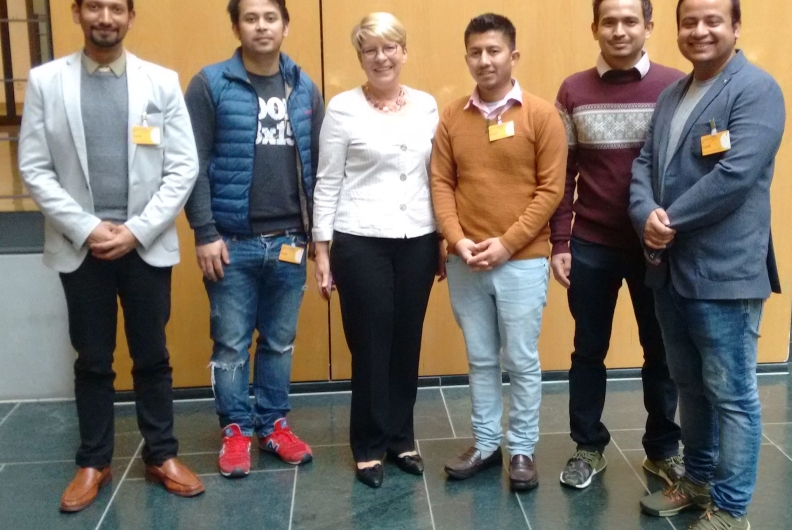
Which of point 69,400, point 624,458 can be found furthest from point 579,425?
point 69,400

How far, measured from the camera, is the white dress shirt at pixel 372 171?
245 centimetres

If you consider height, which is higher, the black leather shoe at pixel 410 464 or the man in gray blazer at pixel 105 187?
the man in gray blazer at pixel 105 187

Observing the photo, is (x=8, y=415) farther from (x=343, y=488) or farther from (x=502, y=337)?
(x=502, y=337)

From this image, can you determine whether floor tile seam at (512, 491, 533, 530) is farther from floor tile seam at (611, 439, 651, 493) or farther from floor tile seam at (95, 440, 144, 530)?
floor tile seam at (95, 440, 144, 530)

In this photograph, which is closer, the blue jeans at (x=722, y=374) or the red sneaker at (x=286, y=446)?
the blue jeans at (x=722, y=374)

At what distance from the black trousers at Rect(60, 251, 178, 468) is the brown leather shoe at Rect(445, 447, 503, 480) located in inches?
37.6

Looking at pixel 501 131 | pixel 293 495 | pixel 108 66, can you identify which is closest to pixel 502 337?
pixel 501 131

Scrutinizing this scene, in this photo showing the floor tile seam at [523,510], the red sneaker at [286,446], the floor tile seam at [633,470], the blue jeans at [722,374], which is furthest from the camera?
the red sneaker at [286,446]

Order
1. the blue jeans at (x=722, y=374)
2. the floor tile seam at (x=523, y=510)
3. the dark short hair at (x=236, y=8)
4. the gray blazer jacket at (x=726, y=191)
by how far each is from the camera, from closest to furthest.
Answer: the gray blazer jacket at (x=726, y=191) < the blue jeans at (x=722, y=374) < the floor tile seam at (x=523, y=510) < the dark short hair at (x=236, y=8)

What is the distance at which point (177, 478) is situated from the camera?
8.60 feet

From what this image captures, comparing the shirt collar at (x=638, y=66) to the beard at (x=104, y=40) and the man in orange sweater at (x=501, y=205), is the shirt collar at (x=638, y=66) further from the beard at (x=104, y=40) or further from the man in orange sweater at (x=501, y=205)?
the beard at (x=104, y=40)

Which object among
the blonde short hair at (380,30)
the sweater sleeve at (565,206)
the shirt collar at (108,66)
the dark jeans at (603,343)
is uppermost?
the blonde short hair at (380,30)

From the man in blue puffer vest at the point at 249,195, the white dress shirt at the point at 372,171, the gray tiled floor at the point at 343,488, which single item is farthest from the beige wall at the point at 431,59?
the white dress shirt at the point at 372,171

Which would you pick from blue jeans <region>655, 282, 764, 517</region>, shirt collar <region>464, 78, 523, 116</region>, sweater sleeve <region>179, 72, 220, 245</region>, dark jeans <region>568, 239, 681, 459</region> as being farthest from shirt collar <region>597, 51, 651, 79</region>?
sweater sleeve <region>179, 72, 220, 245</region>
